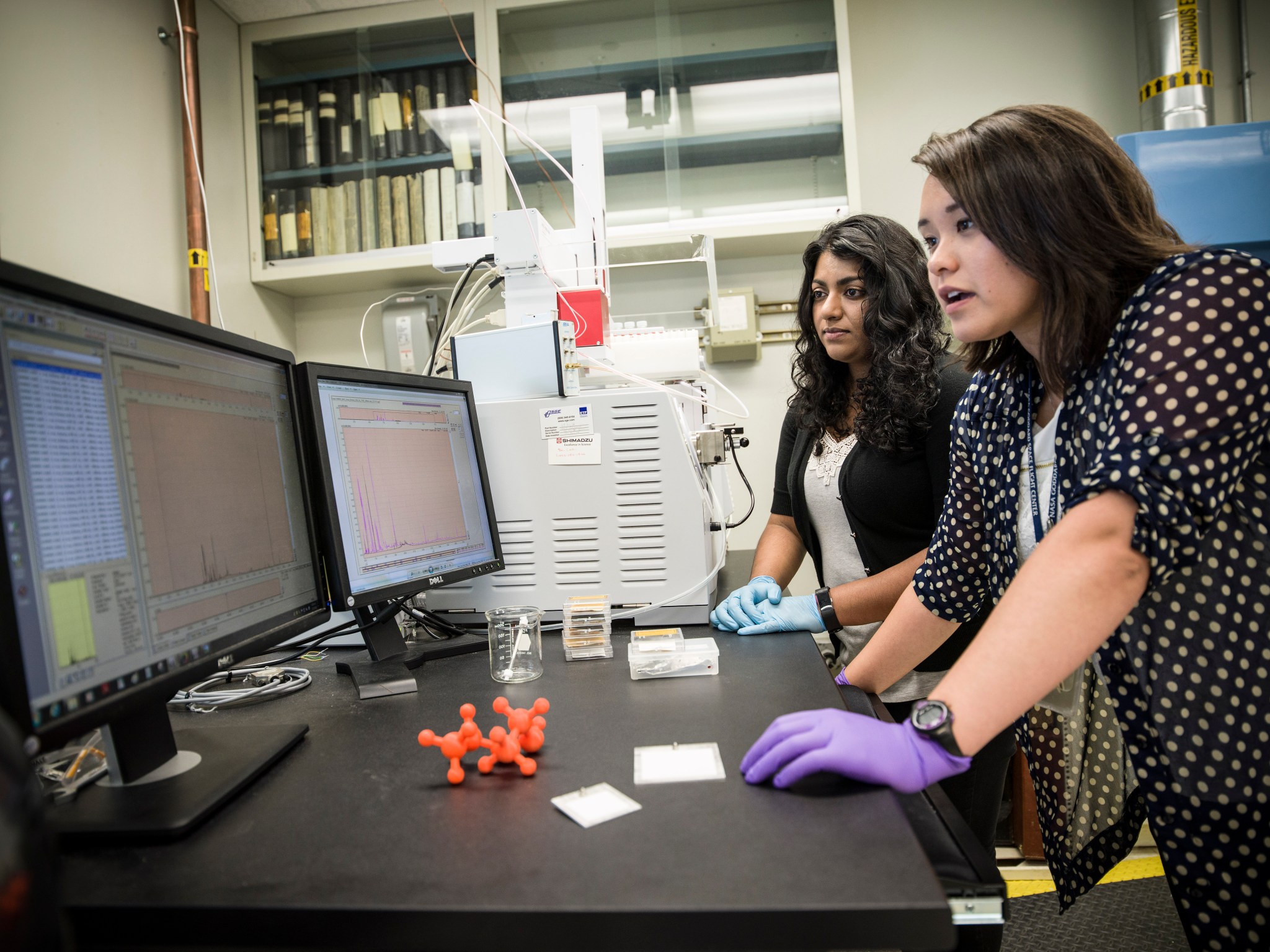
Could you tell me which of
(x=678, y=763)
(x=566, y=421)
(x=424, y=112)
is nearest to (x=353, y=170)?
(x=424, y=112)

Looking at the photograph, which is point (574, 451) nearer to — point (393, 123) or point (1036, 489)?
point (1036, 489)

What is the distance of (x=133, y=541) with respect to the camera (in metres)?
0.62

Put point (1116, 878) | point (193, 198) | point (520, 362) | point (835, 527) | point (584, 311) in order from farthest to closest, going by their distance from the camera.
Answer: point (193, 198) < point (1116, 878) < point (835, 527) < point (584, 311) < point (520, 362)

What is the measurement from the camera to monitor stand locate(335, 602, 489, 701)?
96 cm

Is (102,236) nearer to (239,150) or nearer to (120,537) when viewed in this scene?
(239,150)

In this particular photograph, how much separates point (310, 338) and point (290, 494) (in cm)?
232

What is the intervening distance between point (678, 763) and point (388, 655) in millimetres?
544

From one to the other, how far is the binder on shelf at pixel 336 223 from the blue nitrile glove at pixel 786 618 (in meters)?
2.19

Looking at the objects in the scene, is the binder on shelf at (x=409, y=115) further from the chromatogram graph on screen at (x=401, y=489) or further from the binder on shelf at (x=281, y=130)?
the chromatogram graph on screen at (x=401, y=489)

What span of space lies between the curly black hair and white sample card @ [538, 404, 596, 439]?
54 centimetres

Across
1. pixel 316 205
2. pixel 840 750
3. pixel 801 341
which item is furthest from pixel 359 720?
pixel 316 205

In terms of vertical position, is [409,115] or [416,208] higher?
[409,115]

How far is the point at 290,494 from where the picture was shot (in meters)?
0.89

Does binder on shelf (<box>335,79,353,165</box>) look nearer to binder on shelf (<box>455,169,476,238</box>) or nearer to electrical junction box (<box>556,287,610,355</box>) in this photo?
binder on shelf (<box>455,169,476,238</box>)
